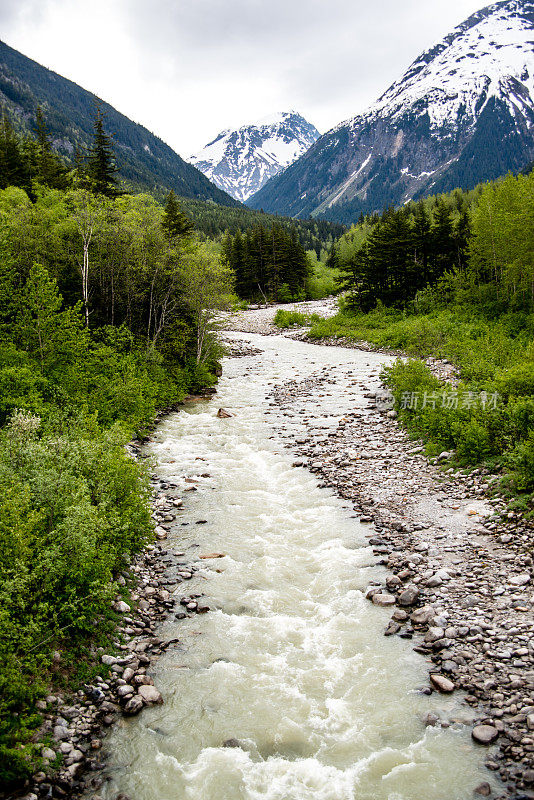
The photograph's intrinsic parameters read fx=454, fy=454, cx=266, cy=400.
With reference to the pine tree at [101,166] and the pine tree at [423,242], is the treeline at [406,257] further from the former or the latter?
the pine tree at [101,166]

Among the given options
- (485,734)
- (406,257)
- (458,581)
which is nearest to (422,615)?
(458,581)

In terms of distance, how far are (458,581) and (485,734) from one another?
331 cm

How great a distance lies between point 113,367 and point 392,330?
30.1m

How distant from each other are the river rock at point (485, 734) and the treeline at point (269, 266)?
84193mm

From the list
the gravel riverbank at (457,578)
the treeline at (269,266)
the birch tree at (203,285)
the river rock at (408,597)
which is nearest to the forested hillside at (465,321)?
the gravel riverbank at (457,578)

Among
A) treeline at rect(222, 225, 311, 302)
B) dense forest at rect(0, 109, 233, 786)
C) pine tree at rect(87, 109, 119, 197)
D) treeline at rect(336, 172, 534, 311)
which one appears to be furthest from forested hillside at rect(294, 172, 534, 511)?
treeline at rect(222, 225, 311, 302)

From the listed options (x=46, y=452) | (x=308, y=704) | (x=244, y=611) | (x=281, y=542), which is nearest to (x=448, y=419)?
(x=281, y=542)

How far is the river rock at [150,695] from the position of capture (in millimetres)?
6941

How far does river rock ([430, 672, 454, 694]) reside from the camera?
681cm

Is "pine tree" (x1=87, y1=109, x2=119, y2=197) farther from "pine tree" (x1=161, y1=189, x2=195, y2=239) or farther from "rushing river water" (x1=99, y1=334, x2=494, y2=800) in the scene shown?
"rushing river water" (x1=99, y1=334, x2=494, y2=800)

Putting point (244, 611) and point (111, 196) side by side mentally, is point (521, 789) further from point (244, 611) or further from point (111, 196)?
point (111, 196)

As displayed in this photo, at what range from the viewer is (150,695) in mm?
7000

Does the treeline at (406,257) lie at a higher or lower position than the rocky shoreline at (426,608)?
higher

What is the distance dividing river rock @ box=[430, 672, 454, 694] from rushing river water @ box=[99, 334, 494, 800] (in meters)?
0.15
